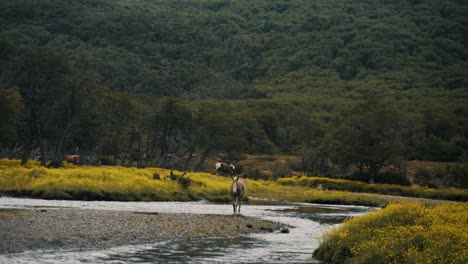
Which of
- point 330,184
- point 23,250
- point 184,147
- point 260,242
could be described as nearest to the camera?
point 23,250

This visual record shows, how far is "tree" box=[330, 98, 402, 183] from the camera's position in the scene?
91.1m

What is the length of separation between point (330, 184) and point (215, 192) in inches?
1263

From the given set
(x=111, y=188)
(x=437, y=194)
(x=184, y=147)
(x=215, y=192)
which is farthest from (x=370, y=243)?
(x=184, y=147)

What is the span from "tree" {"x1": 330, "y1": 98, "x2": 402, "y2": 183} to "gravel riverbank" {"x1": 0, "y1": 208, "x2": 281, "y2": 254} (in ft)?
196

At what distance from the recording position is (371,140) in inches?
3649

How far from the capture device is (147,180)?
51875 mm

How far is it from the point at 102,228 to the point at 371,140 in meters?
71.0

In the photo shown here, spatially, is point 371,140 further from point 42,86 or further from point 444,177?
point 42,86

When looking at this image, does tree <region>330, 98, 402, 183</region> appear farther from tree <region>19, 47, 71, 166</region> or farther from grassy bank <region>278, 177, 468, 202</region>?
tree <region>19, 47, 71, 166</region>

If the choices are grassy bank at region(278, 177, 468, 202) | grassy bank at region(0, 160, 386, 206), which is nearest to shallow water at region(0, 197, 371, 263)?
grassy bank at region(0, 160, 386, 206)

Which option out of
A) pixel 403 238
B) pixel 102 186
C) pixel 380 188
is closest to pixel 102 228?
pixel 403 238

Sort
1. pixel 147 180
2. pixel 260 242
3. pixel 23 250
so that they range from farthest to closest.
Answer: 1. pixel 147 180
2. pixel 260 242
3. pixel 23 250

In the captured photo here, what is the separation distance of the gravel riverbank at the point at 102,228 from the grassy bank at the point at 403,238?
736 cm

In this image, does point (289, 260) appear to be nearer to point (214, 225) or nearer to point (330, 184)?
point (214, 225)
